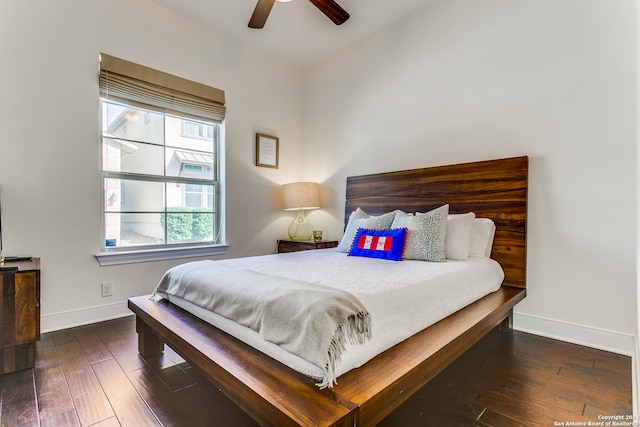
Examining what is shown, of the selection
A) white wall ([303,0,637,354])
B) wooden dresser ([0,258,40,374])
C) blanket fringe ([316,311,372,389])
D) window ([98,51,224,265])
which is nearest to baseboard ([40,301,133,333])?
window ([98,51,224,265])

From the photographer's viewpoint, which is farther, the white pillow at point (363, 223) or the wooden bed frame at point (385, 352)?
the white pillow at point (363, 223)

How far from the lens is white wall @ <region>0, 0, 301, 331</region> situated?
228cm

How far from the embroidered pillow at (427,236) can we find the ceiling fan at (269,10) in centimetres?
169

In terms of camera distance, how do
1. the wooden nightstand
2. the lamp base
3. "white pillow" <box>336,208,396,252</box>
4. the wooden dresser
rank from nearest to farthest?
the wooden dresser < "white pillow" <box>336,208,396,252</box> < the wooden nightstand < the lamp base

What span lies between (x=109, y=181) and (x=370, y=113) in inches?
103

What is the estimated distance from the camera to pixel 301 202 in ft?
12.0

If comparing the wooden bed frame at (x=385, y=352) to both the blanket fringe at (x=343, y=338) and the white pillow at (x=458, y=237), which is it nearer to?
the blanket fringe at (x=343, y=338)

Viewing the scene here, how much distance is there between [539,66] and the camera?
2346mm

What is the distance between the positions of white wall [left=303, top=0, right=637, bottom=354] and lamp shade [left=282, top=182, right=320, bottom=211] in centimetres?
103

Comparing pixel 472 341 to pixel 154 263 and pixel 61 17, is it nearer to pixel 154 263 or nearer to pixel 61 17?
pixel 154 263

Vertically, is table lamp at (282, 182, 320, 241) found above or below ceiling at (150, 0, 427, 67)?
below

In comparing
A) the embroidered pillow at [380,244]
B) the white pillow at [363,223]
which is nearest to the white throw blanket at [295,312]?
the embroidered pillow at [380,244]

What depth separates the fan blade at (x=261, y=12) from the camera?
217 cm

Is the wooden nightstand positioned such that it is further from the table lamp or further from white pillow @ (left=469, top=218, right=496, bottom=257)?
white pillow @ (left=469, top=218, right=496, bottom=257)
